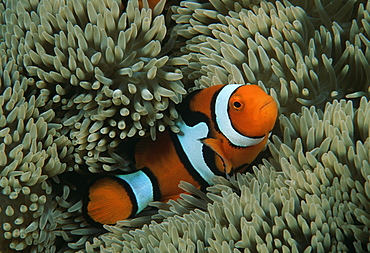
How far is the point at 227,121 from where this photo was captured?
89 centimetres

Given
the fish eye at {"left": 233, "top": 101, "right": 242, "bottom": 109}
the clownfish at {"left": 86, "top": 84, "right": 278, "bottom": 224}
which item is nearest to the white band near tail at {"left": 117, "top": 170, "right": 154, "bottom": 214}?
the clownfish at {"left": 86, "top": 84, "right": 278, "bottom": 224}

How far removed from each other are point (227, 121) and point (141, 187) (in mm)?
298

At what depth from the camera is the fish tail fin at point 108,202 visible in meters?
0.97

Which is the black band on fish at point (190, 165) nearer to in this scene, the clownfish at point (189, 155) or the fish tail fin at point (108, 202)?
the clownfish at point (189, 155)

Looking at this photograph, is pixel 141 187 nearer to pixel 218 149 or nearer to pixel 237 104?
pixel 218 149

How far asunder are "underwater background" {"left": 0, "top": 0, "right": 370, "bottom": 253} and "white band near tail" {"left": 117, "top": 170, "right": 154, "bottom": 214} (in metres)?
0.05

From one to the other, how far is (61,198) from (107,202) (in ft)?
0.44

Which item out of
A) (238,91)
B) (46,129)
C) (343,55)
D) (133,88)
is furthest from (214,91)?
(46,129)

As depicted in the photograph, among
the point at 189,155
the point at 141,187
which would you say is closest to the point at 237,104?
the point at 189,155

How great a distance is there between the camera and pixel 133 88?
2.91 ft

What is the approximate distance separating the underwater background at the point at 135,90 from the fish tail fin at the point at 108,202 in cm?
4

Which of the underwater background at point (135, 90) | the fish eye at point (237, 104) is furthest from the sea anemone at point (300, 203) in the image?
the fish eye at point (237, 104)

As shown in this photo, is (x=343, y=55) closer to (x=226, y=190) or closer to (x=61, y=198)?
(x=226, y=190)

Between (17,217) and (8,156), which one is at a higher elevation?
(8,156)
